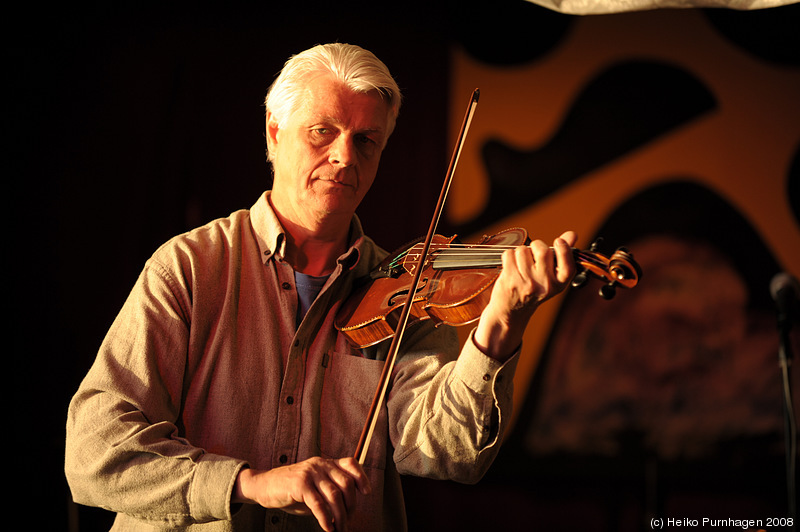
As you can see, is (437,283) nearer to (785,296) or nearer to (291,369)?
(291,369)

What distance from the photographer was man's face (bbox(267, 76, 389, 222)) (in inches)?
64.4

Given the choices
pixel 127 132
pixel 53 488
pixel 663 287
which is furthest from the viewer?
pixel 663 287

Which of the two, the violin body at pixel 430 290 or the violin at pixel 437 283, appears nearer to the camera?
the violin at pixel 437 283

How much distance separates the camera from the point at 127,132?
283 cm

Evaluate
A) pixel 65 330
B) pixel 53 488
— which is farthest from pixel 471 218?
pixel 53 488

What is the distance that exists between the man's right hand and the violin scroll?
53 cm

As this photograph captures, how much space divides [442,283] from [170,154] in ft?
5.90

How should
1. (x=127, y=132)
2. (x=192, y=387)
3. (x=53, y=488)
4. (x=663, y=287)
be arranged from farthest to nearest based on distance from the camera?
(x=663, y=287)
(x=127, y=132)
(x=53, y=488)
(x=192, y=387)

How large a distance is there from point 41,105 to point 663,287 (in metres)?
2.66

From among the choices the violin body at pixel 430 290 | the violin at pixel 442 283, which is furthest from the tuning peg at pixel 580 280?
the violin body at pixel 430 290

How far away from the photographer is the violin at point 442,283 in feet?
4.24

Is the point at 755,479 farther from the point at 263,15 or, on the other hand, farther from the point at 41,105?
the point at 41,105

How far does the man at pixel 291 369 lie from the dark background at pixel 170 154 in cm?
123

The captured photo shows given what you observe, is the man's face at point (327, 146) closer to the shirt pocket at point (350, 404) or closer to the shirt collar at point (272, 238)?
the shirt collar at point (272, 238)
